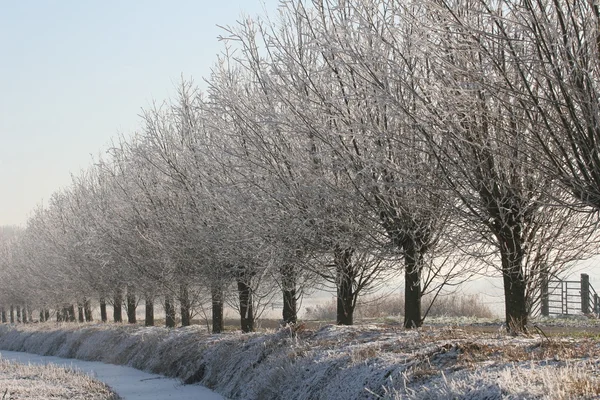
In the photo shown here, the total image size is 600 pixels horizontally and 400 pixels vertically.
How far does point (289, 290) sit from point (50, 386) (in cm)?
485

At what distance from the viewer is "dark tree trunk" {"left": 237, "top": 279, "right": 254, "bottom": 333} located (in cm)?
1659

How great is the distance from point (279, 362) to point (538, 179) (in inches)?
172

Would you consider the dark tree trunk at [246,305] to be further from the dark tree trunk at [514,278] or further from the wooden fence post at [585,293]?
the wooden fence post at [585,293]

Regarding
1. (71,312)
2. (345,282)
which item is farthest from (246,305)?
(71,312)

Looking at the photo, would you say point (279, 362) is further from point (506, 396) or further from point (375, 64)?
point (506, 396)

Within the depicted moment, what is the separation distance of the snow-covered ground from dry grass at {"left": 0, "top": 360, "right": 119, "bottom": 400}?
193 centimetres

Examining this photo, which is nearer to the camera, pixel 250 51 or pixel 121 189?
pixel 250 51

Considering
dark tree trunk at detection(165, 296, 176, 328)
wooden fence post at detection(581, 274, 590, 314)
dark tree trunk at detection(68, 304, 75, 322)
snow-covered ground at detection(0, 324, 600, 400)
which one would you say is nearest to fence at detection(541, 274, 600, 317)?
wooden fence post at detection(581, 274, 590, 314)

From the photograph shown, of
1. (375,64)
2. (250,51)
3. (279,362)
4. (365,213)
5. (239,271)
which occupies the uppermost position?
(250,51)

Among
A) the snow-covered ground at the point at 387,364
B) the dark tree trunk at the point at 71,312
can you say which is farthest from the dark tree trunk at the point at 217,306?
the dark tree trunk at the point at 71,312

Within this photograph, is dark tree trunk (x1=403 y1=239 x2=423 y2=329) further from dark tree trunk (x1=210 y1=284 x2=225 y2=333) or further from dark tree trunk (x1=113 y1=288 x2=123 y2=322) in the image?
dark tree trunk (x1=113 y1=288 x2=123 y2=322)

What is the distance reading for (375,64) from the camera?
8.76m

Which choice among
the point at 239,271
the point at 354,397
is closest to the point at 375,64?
the point at 354,397

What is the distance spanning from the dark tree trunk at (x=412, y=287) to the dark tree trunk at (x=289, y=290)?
253 centimetres
